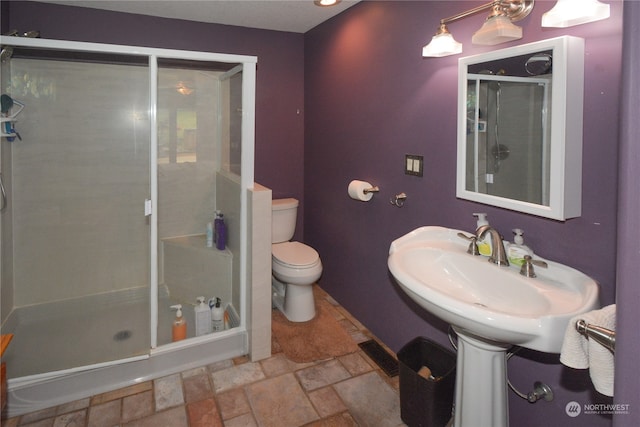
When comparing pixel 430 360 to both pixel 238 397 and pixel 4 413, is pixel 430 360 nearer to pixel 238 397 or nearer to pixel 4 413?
pixel 238 397

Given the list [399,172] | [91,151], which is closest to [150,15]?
[91,151]

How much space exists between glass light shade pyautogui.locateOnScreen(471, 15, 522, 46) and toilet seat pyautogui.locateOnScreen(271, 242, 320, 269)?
1.82 metres

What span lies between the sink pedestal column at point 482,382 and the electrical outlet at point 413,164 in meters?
0.95

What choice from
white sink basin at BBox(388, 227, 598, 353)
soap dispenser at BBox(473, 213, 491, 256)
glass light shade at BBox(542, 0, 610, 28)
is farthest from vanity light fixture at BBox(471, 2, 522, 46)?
white sink basin at BBox(388, 227, 598, 353)

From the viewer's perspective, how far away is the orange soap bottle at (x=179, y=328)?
8.05 ft

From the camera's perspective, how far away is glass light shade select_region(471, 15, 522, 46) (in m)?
1.50

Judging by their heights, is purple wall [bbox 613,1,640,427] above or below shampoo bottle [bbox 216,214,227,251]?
above

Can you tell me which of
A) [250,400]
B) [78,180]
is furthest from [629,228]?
[78,180]

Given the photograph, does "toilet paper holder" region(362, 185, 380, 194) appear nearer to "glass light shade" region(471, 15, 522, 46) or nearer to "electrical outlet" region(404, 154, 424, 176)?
"electrical outlet" region(404, 154, 424, 176)

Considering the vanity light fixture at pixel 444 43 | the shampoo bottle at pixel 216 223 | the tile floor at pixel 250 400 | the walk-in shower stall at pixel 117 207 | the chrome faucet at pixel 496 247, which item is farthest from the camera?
the shampoo bottle at pixel 216 223

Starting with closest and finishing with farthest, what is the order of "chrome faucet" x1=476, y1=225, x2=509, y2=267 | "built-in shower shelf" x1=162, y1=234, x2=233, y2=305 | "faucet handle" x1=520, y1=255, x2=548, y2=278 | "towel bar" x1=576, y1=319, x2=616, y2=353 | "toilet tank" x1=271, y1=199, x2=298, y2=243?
"towel bar" x1=576, y1=319, x2=616, y2=353 < "faucet handle" x1=520, y1=255, x2=548, y2=278 < "chrome faucet" x1=476, y1=225, x2=509, y2=267 < "built-in shower shelf" x1=162, y1=234, x2=233, y2=305 < "toilet tank" x1=271, y1=199, x2=298, y2=243

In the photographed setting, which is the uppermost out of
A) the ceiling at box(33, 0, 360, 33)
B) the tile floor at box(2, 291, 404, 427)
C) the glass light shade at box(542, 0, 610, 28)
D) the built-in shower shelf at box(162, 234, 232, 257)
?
the ceiling at box(33, 0, 360, 33)

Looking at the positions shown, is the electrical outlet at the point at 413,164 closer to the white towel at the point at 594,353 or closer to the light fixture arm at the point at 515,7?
the light fixture arm at the point at 515,7

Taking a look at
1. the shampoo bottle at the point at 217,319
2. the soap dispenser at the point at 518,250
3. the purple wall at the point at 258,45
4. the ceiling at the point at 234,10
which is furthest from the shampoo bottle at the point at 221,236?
the soap dispenser at the point at 518,250
